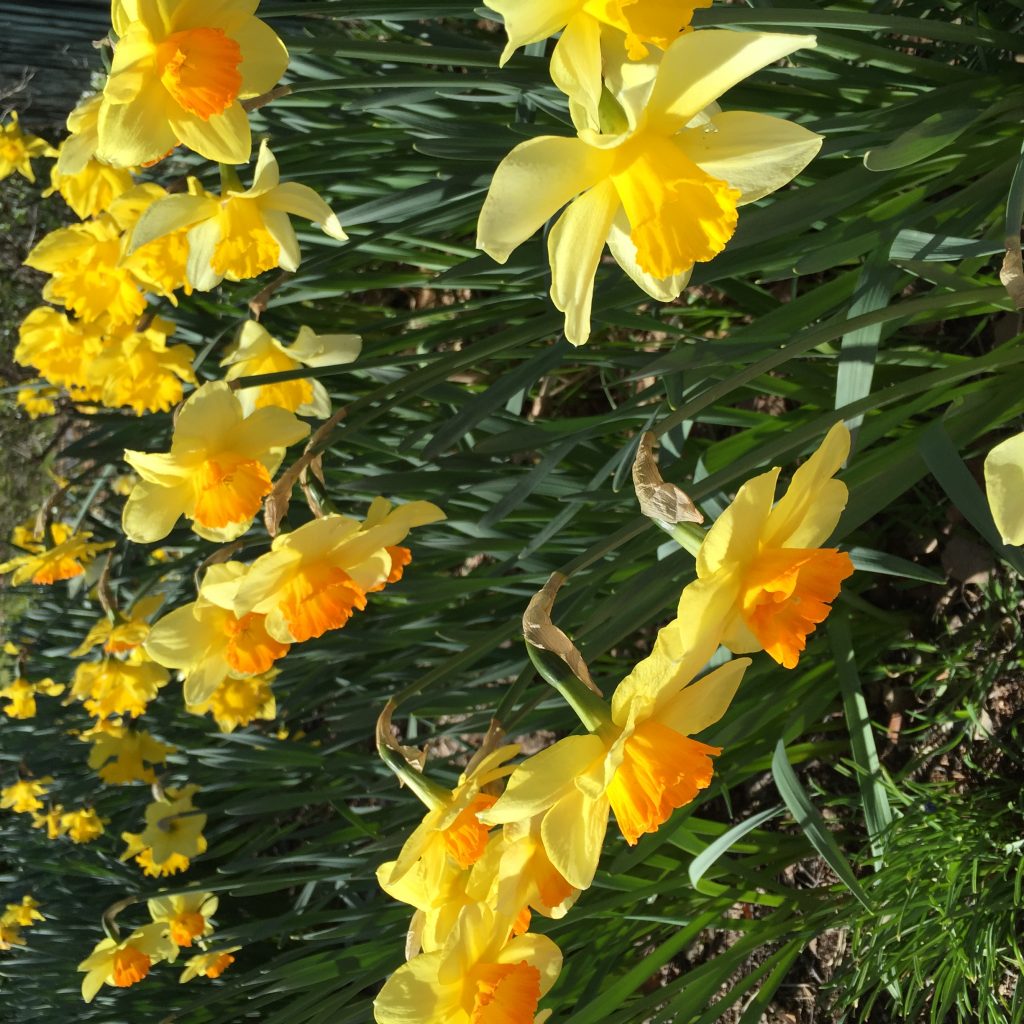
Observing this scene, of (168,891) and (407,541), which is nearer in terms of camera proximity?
(168,891)

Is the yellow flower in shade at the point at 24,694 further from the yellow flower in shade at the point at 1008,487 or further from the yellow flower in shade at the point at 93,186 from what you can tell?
→ the yellow flower in shade at the point at 1008,487

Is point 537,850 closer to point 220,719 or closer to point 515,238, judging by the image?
point 515,238

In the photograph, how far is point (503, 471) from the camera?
211 cm

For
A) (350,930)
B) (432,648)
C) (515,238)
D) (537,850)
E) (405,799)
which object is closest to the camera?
(515,238)

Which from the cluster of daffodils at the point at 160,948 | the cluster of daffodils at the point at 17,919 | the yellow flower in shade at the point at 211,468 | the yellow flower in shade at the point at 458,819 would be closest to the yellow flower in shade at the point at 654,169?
the yellow flower in shade at the point at 458,819

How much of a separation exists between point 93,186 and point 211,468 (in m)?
0.91

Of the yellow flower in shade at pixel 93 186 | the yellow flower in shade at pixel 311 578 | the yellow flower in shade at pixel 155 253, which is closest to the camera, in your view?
the yellow flower in shade at pixel 311 578

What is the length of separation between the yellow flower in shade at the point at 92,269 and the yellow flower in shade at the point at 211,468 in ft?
2.10

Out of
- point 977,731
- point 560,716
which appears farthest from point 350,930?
point 977,731

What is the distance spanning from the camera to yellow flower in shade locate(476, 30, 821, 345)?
0.95 m

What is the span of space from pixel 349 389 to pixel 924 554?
1537mm

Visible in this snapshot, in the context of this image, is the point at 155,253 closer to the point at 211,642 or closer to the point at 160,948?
the point at 211,642

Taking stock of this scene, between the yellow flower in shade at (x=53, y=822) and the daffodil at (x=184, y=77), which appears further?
the yellow flower in shade at (x=53, y=822)

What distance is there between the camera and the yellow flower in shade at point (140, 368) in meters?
2.31
